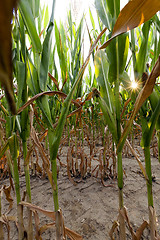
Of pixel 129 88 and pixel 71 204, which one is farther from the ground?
pixel 129 88

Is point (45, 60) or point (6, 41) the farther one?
point (45, 60)

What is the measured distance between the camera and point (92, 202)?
3.05 ft

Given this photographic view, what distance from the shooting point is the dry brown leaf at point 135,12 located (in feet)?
0.87

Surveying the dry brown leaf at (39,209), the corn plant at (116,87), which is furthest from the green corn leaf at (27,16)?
the dry brown leaf at (39,209)

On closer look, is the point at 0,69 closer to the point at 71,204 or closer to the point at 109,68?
the point at 109,68

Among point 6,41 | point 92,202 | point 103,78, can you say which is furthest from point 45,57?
point 92,202

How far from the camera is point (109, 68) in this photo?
1.62ft

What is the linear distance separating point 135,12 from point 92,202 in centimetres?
93

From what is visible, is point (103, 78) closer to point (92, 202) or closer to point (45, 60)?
point (45, 60)

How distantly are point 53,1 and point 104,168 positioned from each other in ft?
3.35

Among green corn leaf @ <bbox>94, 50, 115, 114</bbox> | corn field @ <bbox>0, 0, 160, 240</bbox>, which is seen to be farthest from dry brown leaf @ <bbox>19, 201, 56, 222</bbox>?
green corn leaf @ <bbox>94, 50, 115, 114</bbox>

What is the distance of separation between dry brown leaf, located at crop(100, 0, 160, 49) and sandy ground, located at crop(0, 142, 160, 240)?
2.56 feet

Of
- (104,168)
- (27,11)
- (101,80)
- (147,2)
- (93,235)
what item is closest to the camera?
(147,2)

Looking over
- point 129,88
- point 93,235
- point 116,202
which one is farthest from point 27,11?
point 116,202
